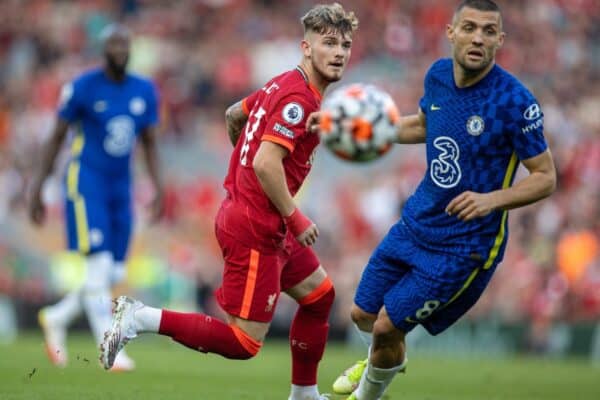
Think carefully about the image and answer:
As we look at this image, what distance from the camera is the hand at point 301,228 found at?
734 centimetres

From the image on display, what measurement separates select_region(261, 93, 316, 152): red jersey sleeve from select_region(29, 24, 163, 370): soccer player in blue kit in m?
4.51

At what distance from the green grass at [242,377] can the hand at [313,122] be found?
7.33 feet

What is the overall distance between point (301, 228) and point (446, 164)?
1.02 metres

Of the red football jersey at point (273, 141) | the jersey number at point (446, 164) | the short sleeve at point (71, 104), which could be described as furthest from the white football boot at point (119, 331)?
the short sleeve at point (71, 104)

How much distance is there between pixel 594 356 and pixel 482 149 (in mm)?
9764

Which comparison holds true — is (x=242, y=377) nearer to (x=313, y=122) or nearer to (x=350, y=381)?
(x=350, y=381)

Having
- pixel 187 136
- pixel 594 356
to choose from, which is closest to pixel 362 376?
pixel 594 356

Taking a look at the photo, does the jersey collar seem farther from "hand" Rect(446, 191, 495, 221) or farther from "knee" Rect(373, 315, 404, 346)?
"knee" Rect(373, 315, 404, 346)

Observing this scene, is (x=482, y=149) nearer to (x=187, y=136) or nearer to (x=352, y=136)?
(x=352, y=136)

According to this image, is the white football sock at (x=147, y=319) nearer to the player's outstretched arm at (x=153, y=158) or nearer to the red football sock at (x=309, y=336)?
the red football sock at (x=309, y=336)

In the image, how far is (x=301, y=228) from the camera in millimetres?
7344

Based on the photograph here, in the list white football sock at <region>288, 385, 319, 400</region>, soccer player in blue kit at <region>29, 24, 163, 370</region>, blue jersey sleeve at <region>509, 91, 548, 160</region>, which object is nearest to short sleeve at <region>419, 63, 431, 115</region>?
blue jersey sleeve at <region>509, 91, 548, 160</region>

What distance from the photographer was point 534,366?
47.8ft

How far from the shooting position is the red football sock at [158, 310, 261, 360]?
7547mm
